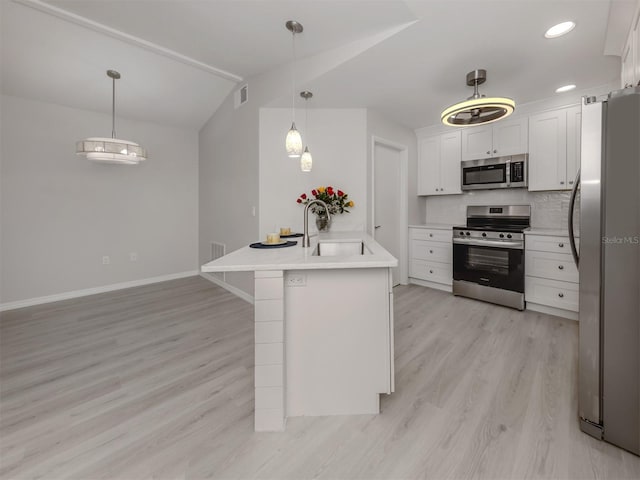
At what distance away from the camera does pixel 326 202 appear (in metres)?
3.08

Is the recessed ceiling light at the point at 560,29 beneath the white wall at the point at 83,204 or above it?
above

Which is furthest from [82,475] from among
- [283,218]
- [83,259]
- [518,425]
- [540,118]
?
[540,118]

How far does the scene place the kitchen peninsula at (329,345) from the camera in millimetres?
1445

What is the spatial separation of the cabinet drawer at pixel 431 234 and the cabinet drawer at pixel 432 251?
0.18 feet

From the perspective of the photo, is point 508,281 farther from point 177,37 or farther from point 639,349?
point 177,37

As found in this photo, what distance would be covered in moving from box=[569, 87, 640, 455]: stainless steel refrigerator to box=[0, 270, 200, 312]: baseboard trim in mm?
5163

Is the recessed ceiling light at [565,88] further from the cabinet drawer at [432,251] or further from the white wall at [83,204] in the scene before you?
the white wall at [83,204]

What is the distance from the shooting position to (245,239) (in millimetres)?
3539

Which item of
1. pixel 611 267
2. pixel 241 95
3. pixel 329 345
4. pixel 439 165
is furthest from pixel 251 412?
pixel 439 165

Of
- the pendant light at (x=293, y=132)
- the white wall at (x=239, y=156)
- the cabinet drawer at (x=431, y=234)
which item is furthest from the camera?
the cabinet drawer at (x=431, y=234)

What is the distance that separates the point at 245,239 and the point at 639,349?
3385 millimetres

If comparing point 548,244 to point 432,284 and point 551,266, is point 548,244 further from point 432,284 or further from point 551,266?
point 432,284

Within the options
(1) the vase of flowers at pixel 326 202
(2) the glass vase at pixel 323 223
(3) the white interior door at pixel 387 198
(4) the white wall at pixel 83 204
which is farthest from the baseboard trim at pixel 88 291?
(3) the white interior door at pixel 387 198

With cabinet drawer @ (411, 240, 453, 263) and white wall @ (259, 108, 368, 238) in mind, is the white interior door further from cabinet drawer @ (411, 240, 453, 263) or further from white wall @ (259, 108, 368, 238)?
white wall @ (259, 108, 368, 238)
